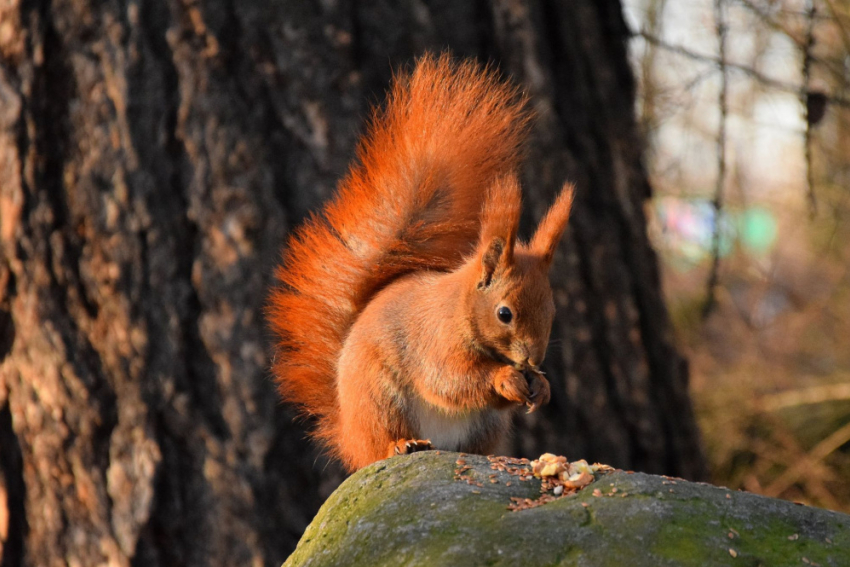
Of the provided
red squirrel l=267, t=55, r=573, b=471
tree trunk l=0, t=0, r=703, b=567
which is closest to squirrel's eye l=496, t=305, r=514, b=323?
red squirrel l=267, t=55, r=573, b=471

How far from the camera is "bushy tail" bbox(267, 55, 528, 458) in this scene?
1.03 metres

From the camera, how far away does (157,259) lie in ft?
5.30

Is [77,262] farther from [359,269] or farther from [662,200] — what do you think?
[662,200]

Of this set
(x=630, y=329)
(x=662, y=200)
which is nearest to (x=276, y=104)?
(x=630, y=329)

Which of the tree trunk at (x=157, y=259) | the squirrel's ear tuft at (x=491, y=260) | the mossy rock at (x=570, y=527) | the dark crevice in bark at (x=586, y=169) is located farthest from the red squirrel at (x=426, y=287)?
the dark crevice in bark at (x=586, y=169)

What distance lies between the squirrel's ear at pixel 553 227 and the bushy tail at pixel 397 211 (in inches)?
3.0

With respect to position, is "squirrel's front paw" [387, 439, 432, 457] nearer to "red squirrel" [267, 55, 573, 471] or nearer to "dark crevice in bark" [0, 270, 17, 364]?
"red squirrel" [267, 55, 573, 471]

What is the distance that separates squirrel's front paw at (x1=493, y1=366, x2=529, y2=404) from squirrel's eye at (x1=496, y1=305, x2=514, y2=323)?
2.3 inches

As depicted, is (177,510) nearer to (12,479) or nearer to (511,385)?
(12,479)

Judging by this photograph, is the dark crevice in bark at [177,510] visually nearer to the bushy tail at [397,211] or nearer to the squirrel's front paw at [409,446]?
the bushy tail at [397,211]

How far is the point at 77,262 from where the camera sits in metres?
1.62

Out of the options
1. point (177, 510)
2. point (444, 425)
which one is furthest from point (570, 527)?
point (177, 510)

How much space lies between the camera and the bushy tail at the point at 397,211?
1.03 m

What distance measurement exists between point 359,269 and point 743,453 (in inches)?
123
